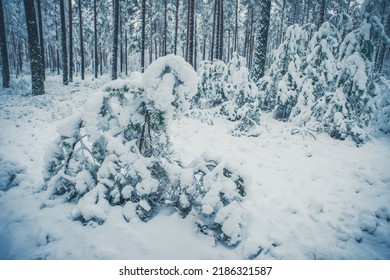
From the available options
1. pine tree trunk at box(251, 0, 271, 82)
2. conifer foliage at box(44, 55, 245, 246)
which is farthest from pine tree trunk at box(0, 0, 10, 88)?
conifer foliage at box(44, 55, 245, 246)

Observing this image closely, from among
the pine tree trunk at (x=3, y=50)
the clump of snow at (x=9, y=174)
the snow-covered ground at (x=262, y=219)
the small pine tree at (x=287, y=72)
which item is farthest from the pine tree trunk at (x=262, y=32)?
the pine tree trunk at (x=3, y=50)

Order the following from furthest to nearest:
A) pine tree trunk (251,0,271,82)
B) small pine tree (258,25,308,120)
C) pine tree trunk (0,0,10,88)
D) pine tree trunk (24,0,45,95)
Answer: pine tree trunk (0,0,10,88)
pine tree trunk (24,0,45,95)
pine tree trunk (251,0,271,82)
small pine tree (258,25,308,120)

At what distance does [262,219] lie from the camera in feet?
10.8

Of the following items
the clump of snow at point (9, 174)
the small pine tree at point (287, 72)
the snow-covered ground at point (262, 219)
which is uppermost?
the small pine tree at point (287, 72)

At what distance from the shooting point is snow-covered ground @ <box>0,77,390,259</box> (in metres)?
2.76

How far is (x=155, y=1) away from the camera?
29719mm

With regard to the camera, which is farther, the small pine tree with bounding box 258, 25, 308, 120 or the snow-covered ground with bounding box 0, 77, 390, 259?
the small pine tree with bounding box 258, 25, 308, 120

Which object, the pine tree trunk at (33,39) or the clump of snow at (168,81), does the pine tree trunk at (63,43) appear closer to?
the pine tree trunk at (33,39)

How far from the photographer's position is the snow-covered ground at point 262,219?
109 inches

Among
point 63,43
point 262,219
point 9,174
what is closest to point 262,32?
point 262,219

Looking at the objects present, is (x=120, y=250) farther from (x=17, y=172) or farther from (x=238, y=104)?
(x=238, y=104)

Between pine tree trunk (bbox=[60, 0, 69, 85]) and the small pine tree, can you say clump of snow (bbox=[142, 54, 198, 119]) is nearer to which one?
the small pine tree

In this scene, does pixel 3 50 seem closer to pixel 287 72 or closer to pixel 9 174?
pixel 9 174
